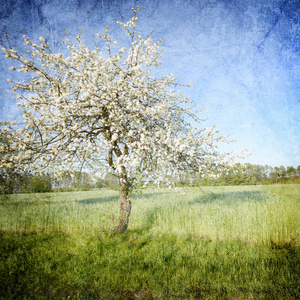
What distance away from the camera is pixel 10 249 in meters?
7.41

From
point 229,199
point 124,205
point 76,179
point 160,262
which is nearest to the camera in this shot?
point 160,262

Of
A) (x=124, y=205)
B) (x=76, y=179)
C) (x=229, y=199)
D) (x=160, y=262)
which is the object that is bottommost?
A: (x=229, y=199)

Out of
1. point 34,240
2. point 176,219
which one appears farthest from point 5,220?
point 176,219

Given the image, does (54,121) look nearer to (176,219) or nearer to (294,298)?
(176,219)

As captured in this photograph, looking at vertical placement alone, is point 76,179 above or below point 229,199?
above

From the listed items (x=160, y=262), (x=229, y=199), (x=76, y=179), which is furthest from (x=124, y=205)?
(x=229, y=199)

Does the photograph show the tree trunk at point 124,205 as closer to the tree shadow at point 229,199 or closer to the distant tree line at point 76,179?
the distant tree line at point 76,179

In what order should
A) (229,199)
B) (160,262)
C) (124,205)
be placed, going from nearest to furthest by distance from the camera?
(160,262), (124,205), (229,199)

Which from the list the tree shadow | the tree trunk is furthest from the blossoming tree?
the tree shadow

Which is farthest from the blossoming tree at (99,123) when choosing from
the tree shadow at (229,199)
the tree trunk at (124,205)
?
the tree shadow at (229,199)

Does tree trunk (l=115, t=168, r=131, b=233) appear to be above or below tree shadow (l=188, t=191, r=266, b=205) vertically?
above

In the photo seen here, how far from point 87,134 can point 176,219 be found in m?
7.02

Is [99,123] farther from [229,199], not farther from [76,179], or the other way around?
[229,199]

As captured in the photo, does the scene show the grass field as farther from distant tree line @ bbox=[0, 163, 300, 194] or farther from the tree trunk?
distant tree line @ bbox=[0, 163, 300, 194]
